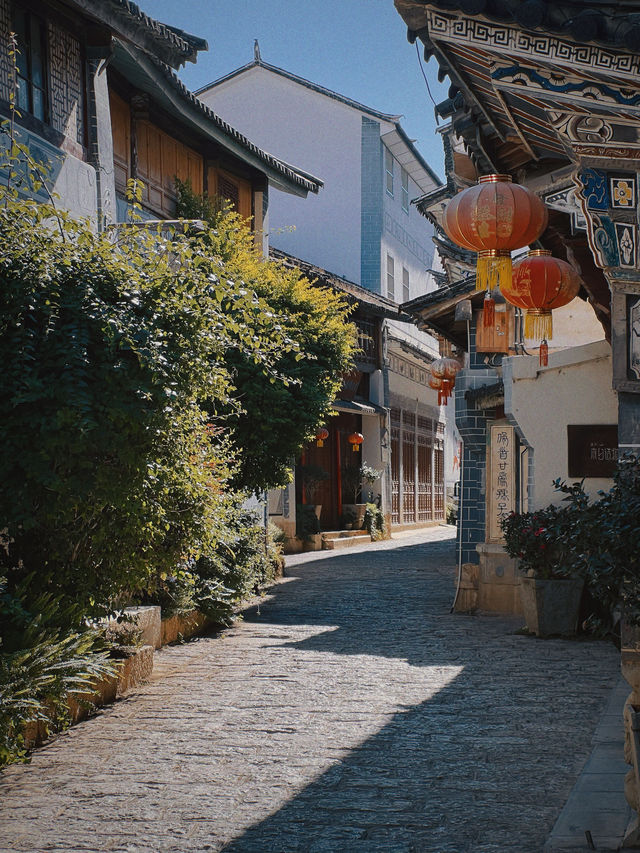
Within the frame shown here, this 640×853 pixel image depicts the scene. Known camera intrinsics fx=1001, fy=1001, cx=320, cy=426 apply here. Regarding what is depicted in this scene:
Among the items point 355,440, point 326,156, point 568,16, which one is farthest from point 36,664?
point 326,156

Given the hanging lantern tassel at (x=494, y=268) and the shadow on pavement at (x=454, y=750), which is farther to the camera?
the hanging lantern tassel at (x=494, y=268)

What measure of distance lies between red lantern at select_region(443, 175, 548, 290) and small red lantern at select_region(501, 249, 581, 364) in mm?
1046

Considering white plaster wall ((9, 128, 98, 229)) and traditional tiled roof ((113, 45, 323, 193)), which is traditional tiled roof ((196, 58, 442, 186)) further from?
white plaster wall ((9, 128, 98, 229))

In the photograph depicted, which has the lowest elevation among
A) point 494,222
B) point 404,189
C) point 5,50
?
point 494,222

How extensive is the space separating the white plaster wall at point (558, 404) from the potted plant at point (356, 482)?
1678cm

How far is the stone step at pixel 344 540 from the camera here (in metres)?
26.0

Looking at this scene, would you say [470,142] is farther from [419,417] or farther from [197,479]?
[419,417]

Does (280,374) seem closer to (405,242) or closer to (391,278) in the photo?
(391,278)

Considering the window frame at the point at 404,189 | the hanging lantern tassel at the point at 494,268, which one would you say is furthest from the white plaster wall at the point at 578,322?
the window frame at the point at 404,189

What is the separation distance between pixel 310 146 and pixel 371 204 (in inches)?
115

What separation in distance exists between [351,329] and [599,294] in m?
6.51

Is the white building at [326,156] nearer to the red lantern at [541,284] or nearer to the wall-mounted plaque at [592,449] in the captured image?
the wall-mounted plaque at [592,449]

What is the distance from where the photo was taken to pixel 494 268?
712cm

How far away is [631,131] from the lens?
21.4 feet
